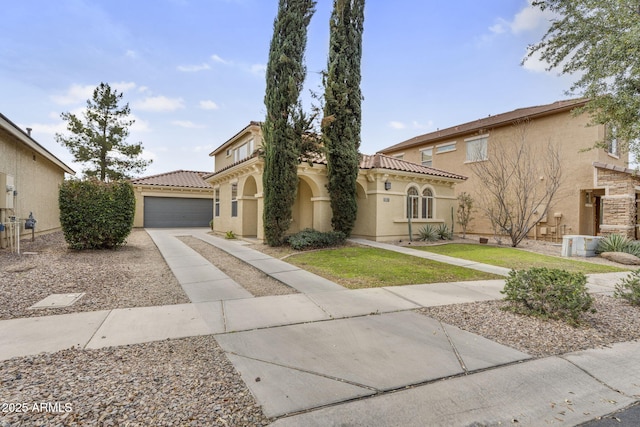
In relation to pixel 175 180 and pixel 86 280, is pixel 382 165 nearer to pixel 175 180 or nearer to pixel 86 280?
pixel 86 280

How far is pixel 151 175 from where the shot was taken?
24219 mm

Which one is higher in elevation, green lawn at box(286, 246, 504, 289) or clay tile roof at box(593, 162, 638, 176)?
clay tile roof at box(593, 162, 638, 176)

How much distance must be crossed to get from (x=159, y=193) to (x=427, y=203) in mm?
18668

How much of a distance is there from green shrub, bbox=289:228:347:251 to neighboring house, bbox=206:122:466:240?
51.4 inches

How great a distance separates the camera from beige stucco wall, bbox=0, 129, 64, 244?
10.7 metres

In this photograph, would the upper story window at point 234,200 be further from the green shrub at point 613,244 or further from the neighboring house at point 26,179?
the green shrub at point 613,244

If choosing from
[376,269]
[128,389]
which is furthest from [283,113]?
[128,389]

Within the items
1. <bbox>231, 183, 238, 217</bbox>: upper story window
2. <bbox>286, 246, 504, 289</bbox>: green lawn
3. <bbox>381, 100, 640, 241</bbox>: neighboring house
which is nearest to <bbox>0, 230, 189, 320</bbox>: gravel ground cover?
<bbox>286, 246, 504, 289</bbox>: green lawn

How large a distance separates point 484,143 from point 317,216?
460 inches

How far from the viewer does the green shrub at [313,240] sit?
11.4 m

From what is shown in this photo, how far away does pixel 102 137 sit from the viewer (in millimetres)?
22062

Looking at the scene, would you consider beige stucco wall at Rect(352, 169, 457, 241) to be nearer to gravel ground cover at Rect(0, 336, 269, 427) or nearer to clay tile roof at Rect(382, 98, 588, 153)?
clay tile roof at Rect(382, 98, 588, 153)

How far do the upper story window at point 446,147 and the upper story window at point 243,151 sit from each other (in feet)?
40.6

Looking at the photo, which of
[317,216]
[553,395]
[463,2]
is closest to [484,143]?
[463,2]
